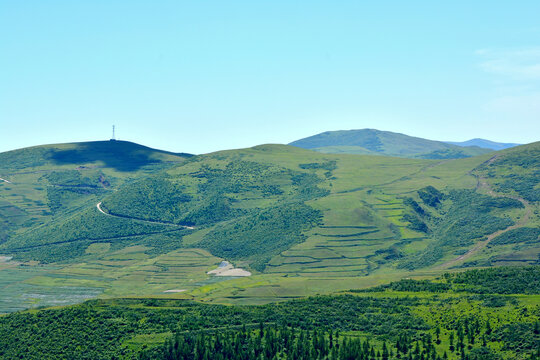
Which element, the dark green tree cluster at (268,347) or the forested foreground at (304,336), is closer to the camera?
the forested foreground at (304,336)

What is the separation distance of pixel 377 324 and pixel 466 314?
87.0ft

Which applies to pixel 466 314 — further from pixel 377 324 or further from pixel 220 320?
pixel 220 320

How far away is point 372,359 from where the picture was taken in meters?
167

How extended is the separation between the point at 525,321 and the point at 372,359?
150 feet

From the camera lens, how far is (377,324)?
192875 mm

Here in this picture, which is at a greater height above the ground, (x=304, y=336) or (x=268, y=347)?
(x=304, y=336)

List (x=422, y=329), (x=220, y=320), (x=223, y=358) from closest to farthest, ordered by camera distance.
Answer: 1. (x=223, y=358)
2. (x=422, y=329)
3. (x=220, y=320)

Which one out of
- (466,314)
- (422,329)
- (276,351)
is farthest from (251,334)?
(466,314)

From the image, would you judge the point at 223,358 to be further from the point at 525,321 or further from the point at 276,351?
the point at 525,321

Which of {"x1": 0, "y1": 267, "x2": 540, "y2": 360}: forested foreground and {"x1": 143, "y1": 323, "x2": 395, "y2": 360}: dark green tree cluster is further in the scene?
{"x1": 143, "y1": 323, "x2": 395, "y2": 360}: dark green tree cluster

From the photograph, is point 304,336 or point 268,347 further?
point 304,336

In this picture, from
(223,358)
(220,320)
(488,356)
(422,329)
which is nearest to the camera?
(488,356)

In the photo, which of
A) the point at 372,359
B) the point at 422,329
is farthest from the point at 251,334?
the point at 422,329

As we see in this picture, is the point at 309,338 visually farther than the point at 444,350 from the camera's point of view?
Yes
